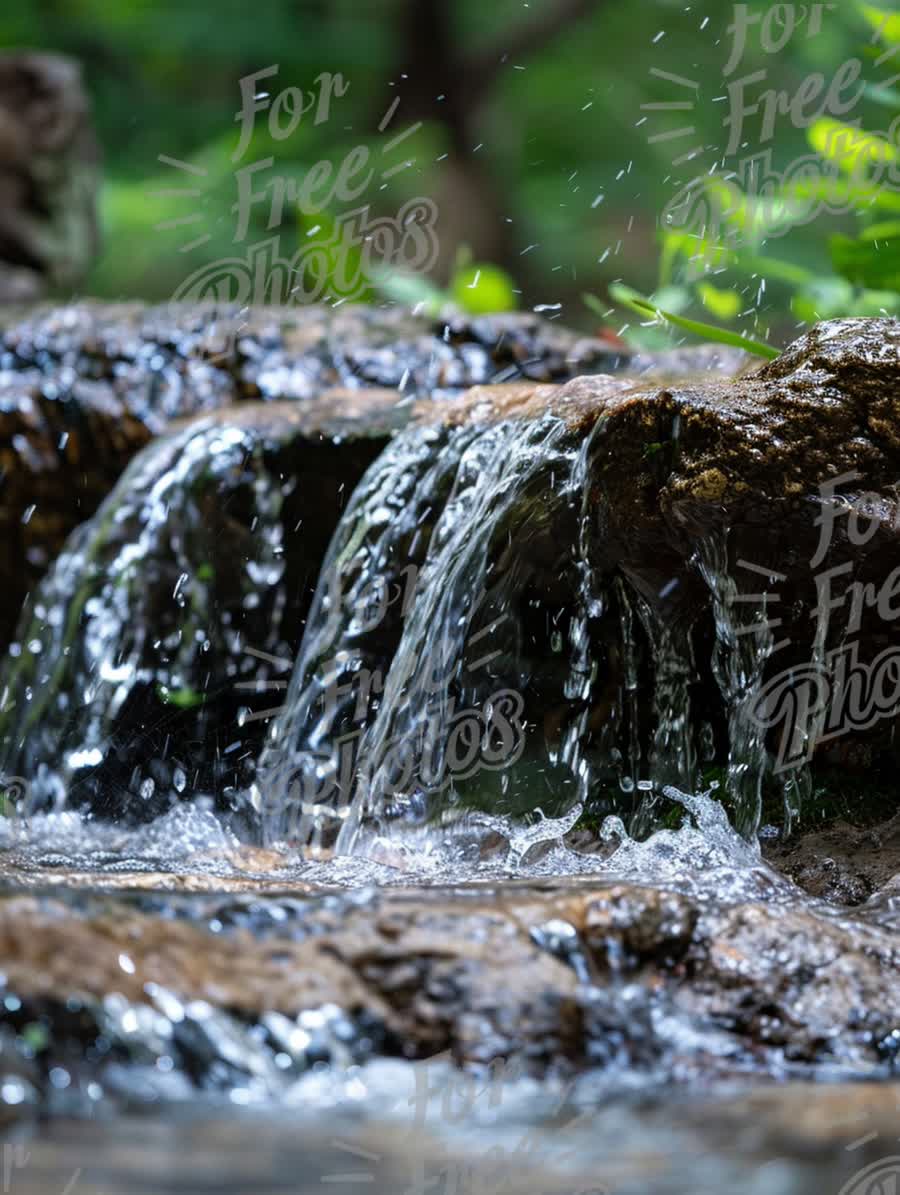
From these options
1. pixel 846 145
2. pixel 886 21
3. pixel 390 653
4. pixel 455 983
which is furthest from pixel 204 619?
pixel 846 145

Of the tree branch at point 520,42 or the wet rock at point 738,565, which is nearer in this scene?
the wet rock at point 738,565

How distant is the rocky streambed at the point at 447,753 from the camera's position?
1.41 m

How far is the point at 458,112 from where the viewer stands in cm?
1066

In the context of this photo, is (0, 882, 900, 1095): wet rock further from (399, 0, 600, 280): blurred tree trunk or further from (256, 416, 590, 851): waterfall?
(399, 0, 600, 280): blurred tree trunk

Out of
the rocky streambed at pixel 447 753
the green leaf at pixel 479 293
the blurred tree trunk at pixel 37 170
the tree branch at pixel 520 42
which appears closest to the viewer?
the rocky streambed at pixel 447 753

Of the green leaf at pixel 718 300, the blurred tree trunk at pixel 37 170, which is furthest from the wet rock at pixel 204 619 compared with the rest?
the blurred tree trunk at pixel 37 170

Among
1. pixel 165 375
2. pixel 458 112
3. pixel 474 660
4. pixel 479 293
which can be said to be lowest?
pixel 474 660

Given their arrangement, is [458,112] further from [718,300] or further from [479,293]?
[718,300]

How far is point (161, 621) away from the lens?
11.7 ft

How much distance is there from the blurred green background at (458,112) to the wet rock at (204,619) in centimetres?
702

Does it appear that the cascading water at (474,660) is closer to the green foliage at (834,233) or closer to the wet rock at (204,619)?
the wet rock at (204,619)

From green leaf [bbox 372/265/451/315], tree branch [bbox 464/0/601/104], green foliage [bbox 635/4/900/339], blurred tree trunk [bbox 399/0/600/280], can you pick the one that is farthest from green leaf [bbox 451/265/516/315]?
tree branch [bbox 464/0/601/104]

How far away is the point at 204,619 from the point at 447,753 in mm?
856

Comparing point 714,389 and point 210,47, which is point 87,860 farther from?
point 210,47
